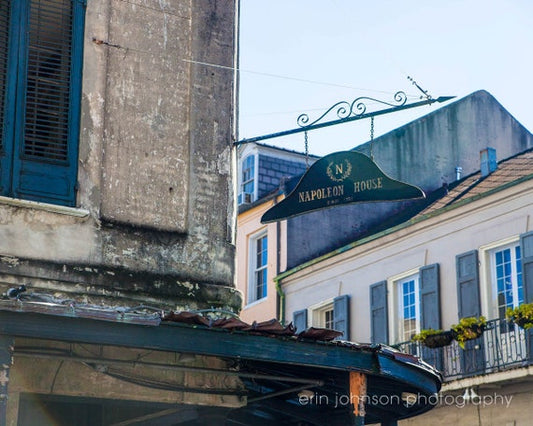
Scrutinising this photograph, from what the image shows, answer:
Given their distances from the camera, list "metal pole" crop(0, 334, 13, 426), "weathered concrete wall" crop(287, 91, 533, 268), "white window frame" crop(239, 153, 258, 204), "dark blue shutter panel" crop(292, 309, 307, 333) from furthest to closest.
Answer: "white window frame" crop(239, 153, 258, 204)
"weathered concrete wall" crop(287, 91, 533, 268)
"dark blue shutter panel" crop(292, 309, 307, 333)
"metal pole" crop(0, 334, 13, 426)

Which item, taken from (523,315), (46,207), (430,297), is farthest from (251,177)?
(46,207)

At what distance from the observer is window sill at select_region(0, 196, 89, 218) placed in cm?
938

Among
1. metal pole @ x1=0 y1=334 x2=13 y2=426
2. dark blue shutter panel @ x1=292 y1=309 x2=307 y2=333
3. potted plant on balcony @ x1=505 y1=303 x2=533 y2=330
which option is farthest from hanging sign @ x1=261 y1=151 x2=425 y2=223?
dark blue shutter panel @ x1=292 y1=309 x2=307 y2=333

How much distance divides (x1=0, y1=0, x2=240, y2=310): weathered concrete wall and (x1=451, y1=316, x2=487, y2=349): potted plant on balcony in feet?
37.5

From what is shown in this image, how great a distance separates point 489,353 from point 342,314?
200 inches

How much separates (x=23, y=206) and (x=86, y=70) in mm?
1499

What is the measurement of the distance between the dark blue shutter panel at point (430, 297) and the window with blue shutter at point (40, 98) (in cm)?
1395

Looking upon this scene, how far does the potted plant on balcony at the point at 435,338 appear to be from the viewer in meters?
21.6

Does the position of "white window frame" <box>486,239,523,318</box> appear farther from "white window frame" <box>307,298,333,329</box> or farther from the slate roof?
"white window frame" <box>307,298,333,329</box>

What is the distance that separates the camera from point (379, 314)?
24.3 metres

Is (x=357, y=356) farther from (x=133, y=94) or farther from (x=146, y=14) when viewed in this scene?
(x=146, y=14)

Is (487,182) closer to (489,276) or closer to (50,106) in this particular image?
(489,276)

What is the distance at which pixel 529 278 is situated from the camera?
2038cm

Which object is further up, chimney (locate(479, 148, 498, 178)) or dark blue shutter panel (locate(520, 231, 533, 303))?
chimney (locate(479, 148, 498, 178))
